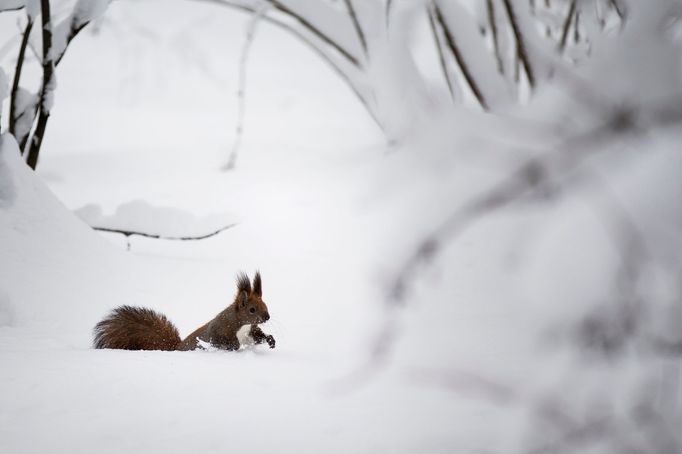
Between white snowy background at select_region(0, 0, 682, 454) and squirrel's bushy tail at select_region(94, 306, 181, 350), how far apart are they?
0.19 m

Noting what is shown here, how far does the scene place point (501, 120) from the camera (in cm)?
60

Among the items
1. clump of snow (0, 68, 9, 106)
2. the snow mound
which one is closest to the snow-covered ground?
the snow mound

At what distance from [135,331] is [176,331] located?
302 millimetres

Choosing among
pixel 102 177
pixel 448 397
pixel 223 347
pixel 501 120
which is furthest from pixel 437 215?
pixel 102 177

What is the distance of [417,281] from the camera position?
2.27ft

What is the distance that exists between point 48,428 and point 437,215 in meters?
1.35

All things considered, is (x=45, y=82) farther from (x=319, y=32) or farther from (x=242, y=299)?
(x=242, y=299)

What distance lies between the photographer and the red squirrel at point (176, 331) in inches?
97.5

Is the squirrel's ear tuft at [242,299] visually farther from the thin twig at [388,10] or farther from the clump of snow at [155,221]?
the thin twig at [388,10]

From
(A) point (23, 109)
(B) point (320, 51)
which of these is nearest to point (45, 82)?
(A) point (23, 109)

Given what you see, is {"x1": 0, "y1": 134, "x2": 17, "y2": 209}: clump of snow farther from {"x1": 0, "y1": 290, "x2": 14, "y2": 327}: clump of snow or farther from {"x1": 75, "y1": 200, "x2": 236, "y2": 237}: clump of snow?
{"x1": 75, "y1": 200, "x2": 236, "y2": 237}: clump of snow

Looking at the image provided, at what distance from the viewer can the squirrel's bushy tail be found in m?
2.45

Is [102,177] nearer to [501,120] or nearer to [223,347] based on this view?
→ [223,347]

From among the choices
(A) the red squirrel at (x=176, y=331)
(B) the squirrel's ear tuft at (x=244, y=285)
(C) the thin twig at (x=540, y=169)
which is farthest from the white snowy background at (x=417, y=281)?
(B) the squirrel's ear tuft at (x=244, y=285)
